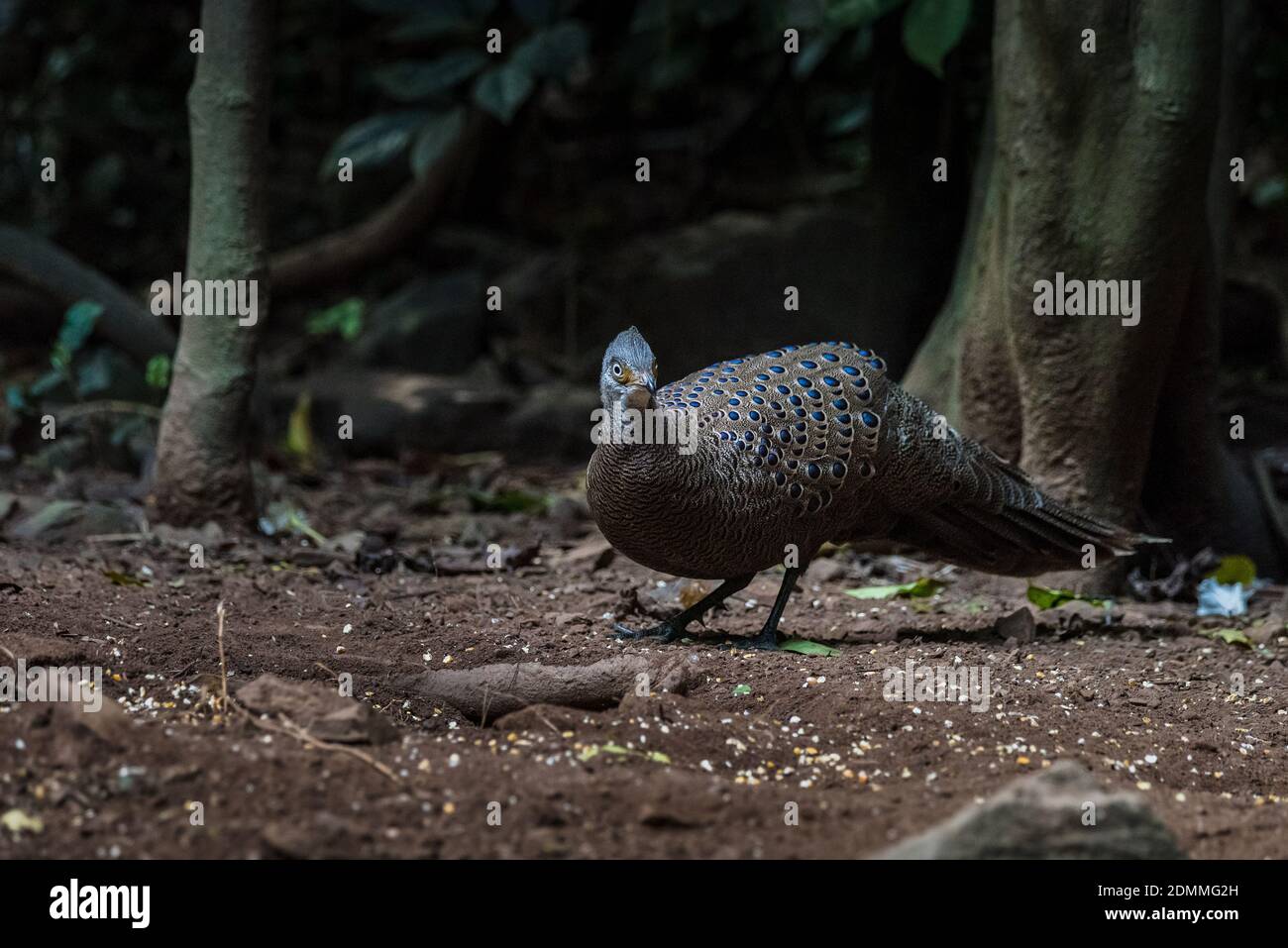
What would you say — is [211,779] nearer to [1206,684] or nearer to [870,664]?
[870,664]

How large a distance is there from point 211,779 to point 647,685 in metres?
1.16

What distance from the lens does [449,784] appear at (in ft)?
8.40

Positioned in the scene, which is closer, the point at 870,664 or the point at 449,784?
the point at 449,784

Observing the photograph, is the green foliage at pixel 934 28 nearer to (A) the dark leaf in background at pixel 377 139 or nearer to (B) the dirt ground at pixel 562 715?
(B) the dirt ground at pixel 562 715

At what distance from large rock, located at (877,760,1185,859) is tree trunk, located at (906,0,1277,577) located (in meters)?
2.98

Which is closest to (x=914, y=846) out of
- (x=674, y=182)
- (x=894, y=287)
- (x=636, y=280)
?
(x=894, y=287)

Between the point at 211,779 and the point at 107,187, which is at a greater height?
the point at 107,187

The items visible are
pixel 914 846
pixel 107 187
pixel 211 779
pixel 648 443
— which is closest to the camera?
pixel 914 846

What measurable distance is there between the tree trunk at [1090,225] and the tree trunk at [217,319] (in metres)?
2.67

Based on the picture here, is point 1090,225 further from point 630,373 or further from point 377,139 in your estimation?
point 377,139

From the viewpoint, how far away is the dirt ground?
244 cm

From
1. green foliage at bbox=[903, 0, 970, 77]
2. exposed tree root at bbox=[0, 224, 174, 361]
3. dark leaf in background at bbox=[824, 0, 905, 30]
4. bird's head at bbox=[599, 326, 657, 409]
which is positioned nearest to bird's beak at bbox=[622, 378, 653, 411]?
bird's head at bbox=[599, 326, 657, 409]
